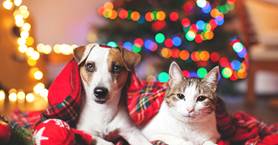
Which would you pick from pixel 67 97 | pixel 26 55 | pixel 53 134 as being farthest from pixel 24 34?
pixel 53 134

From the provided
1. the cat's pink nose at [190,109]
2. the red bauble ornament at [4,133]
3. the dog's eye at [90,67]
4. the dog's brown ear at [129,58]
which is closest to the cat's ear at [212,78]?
the cat's pink nose at [190,109]

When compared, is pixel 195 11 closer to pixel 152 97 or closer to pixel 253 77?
pixel 253 77

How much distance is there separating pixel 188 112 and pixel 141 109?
0.29 meters

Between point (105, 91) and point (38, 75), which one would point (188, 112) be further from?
point (38, 75)

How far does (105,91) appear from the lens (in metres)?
1.09

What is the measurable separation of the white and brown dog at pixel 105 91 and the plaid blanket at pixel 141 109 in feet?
0.11

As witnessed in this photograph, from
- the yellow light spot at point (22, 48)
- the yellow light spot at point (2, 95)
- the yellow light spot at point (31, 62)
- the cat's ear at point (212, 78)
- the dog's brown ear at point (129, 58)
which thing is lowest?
the yellow light spot at point (2, 95)

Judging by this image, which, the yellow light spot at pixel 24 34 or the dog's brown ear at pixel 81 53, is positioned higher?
the yellow light spot at pixel 24 34

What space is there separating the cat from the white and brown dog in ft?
0.25

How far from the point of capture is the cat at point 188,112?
1.13 m

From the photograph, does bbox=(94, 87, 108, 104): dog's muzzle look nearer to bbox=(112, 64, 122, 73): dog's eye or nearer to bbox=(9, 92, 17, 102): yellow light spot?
bbox=(112, 64, 122, 73): dog's eye

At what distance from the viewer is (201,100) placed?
114 centimetres

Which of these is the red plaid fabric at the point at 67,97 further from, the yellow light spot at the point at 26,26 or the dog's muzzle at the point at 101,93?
the yellow light spot at the point at 26,26

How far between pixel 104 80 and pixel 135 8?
2015mm
